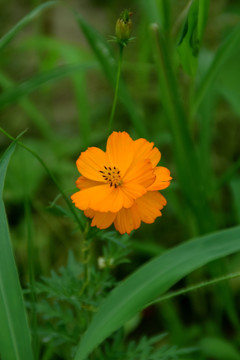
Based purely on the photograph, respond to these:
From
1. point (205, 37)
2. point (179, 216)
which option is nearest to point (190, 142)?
point (179, 216)

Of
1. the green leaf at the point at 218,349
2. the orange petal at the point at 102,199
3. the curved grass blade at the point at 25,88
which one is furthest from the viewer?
the green leaf at the point at 218,349

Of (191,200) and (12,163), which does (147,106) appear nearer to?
(12,163)

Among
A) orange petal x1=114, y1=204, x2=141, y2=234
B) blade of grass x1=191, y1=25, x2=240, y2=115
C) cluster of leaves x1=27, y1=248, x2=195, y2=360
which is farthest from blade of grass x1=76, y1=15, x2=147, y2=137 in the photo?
orange petal x1=114, y1=204, x2=141, y2=234

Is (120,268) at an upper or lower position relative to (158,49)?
lower

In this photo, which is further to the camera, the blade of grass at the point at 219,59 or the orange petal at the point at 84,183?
the blade of grass at the point at 219,59

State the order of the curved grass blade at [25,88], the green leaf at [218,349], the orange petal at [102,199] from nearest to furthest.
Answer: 1. the orange petal at [102,199]
2. the curved grass blade at [25,88]
3. the green leaf at [218,349]

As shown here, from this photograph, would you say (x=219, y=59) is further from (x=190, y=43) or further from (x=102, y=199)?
(x=102, y=199)

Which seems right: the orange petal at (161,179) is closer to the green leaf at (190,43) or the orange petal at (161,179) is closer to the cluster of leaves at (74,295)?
the cluster of leaves at (74,295)

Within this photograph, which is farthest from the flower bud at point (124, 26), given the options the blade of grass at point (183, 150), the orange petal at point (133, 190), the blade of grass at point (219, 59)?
the blade of grass at point (219, 59)
